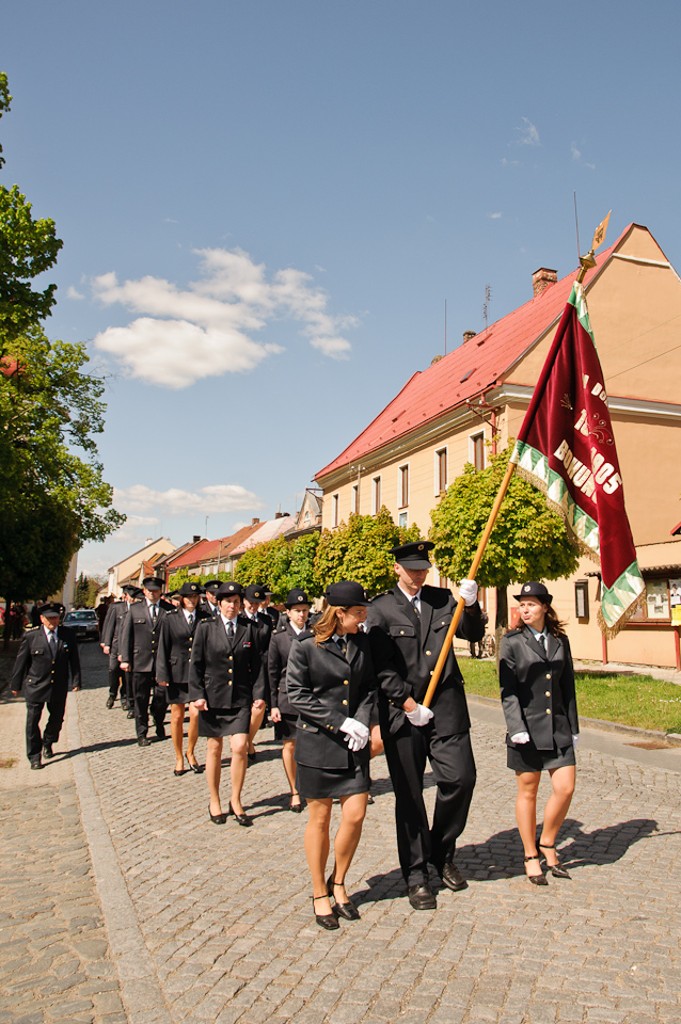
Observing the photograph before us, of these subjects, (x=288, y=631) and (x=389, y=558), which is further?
(x=389, y=558)

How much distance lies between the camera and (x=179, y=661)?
984 cm

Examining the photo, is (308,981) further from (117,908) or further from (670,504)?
(670,504)

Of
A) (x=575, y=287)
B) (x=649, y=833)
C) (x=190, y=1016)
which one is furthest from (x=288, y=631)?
(x=190, y=1016)

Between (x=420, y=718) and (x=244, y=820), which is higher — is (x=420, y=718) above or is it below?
above

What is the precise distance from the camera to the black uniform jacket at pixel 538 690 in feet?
17.4

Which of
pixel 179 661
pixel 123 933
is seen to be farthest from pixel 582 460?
pixel 179 661

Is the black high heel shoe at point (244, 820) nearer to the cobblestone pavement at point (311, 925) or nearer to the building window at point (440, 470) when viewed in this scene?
the cobblestone pavement at point (311, 925)

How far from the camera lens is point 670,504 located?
30.4 m

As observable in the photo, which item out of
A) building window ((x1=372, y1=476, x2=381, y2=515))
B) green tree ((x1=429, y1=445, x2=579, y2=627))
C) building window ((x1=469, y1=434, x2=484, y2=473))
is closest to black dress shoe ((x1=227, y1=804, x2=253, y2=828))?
green tree ((x1=429, y1=445, x2=579, y2=627))

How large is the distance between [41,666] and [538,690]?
22.9 feet

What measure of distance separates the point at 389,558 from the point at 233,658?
931 inches

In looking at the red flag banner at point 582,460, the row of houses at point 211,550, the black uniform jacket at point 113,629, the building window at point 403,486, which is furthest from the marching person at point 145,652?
the row of houses at point 211,550

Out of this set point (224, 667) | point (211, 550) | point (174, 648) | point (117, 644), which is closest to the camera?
point (224, 667)

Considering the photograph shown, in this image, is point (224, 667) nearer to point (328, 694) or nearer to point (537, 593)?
point (328, 694)
